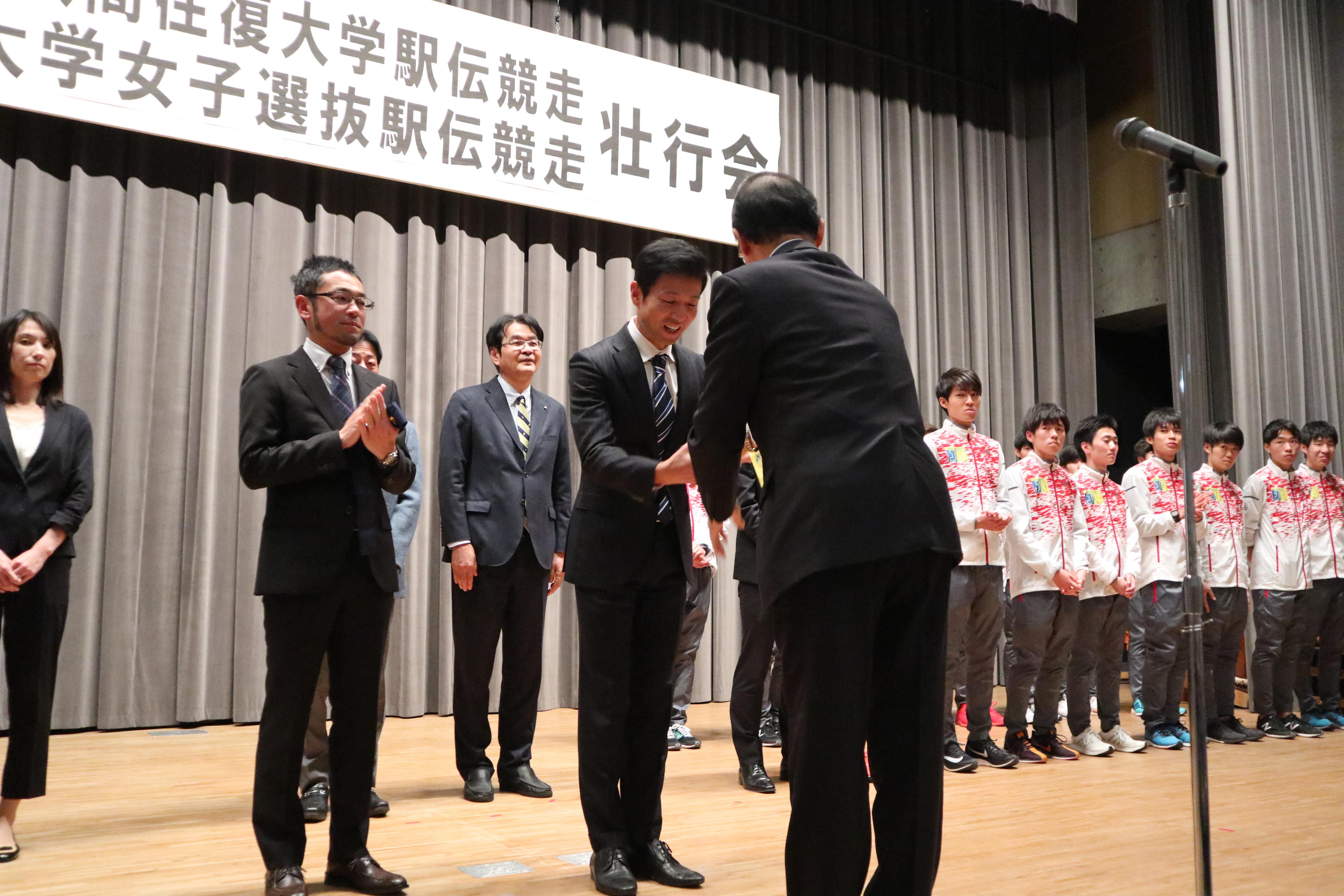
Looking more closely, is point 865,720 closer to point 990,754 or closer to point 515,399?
point 515,399

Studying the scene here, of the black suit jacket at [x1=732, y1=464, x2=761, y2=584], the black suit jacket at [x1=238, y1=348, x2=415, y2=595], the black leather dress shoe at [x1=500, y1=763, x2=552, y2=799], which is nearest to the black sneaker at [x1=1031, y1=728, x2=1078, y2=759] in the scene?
the black suit jacket at [x1=732, y1=464, x2=761, y2=584]

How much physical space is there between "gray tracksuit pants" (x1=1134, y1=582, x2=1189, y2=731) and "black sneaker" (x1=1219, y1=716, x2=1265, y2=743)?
0.39 metres

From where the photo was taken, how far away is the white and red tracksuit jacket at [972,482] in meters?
4.10

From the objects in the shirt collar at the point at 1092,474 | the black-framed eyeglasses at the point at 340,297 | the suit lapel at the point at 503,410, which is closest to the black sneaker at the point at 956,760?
the shirt collar at the point at 1092,474

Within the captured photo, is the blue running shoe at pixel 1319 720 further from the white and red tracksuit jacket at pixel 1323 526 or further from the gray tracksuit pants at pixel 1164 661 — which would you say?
the gray tracksuit pants at pixel 1164 661

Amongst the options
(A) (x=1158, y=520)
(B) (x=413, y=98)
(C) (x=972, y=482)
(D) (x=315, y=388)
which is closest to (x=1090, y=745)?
(A) (x=1158, y=520)

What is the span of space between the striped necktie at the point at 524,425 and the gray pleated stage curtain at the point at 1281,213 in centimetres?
474

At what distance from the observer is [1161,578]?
486 centimetres

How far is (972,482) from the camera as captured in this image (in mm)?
4172

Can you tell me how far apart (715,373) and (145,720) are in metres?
4.13

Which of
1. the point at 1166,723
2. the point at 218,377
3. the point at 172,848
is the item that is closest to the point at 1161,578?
the point at 1166,723

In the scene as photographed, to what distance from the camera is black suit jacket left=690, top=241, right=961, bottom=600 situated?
5.24 feet

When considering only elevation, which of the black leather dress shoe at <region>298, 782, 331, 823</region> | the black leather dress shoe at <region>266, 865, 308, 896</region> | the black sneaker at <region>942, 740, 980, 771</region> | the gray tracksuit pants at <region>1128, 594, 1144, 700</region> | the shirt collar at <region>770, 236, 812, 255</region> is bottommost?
the black sneaker at <region>942, 740, 980, 771</region>

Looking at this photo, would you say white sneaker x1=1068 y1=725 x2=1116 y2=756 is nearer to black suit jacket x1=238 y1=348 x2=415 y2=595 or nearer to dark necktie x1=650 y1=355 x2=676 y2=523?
dark necktie x1=650 y1=355 x2=676 y2=523
